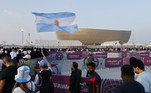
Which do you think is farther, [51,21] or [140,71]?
[51,21]

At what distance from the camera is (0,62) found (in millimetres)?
7363

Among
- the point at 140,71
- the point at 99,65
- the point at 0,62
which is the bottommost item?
the point at 99,65

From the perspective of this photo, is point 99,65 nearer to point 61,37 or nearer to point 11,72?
point 11,72

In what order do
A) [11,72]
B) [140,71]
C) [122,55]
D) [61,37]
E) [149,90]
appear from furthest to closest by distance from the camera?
[61,37], [122,55], [11,72], [140,71], [149,90]

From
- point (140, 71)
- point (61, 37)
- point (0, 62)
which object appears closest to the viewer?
point (140, 71)

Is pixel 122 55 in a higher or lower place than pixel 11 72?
lower

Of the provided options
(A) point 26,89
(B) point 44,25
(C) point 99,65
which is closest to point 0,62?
(B) point 44,25

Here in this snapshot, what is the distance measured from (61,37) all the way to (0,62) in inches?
3887

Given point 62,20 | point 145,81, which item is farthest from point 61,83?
point 62,20

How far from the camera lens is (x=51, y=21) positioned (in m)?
8.30

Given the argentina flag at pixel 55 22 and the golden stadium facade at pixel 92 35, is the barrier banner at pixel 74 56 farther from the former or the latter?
the golden stadium facade at pixel 92 35

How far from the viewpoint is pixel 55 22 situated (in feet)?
27.4

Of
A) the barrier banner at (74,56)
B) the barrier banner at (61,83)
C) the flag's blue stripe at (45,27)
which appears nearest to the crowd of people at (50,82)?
the barrier banner at (61,83)

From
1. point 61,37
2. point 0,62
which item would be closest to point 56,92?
point 0,62
